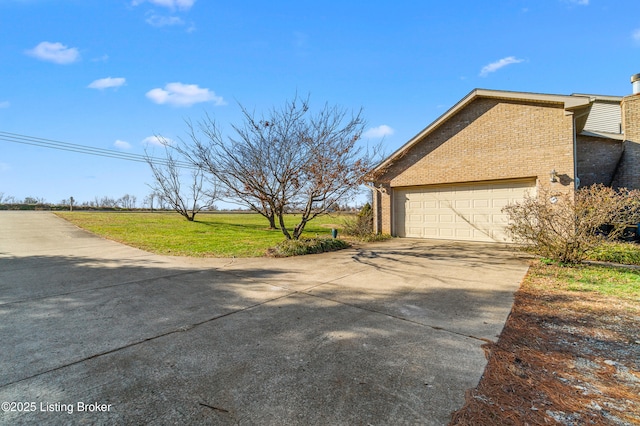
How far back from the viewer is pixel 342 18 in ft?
30.8

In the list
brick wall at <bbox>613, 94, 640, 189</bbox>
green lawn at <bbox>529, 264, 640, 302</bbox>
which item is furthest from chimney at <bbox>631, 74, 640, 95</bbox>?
green lawn at <bbox>529, 264, 640, 302</bbox>

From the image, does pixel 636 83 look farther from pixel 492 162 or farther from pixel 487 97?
pixel 492 162

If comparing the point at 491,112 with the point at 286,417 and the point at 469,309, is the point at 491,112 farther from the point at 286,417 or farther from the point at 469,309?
the point at 286,417

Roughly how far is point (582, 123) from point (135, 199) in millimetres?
57004

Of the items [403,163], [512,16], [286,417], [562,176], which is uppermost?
[512,16]

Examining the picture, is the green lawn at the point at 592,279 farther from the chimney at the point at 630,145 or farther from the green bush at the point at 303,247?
the chimney at the point at 630,145

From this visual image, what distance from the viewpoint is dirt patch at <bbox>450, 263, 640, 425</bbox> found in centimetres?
194

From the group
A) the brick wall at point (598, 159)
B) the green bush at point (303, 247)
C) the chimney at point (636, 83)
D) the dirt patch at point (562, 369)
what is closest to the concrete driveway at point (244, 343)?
the dirt patch at point (562, 369)

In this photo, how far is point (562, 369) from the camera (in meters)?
2.51

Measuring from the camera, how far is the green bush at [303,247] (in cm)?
877

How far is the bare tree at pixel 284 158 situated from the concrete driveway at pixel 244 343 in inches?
145

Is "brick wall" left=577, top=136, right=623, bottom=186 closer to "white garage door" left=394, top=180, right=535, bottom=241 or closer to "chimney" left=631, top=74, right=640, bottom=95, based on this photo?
"chimney" left=631, top=74, right=640, bottom=95

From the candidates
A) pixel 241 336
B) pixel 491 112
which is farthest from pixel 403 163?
pixel 241 336

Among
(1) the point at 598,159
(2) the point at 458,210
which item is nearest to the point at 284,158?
Answer: (2) the point at 458,210
